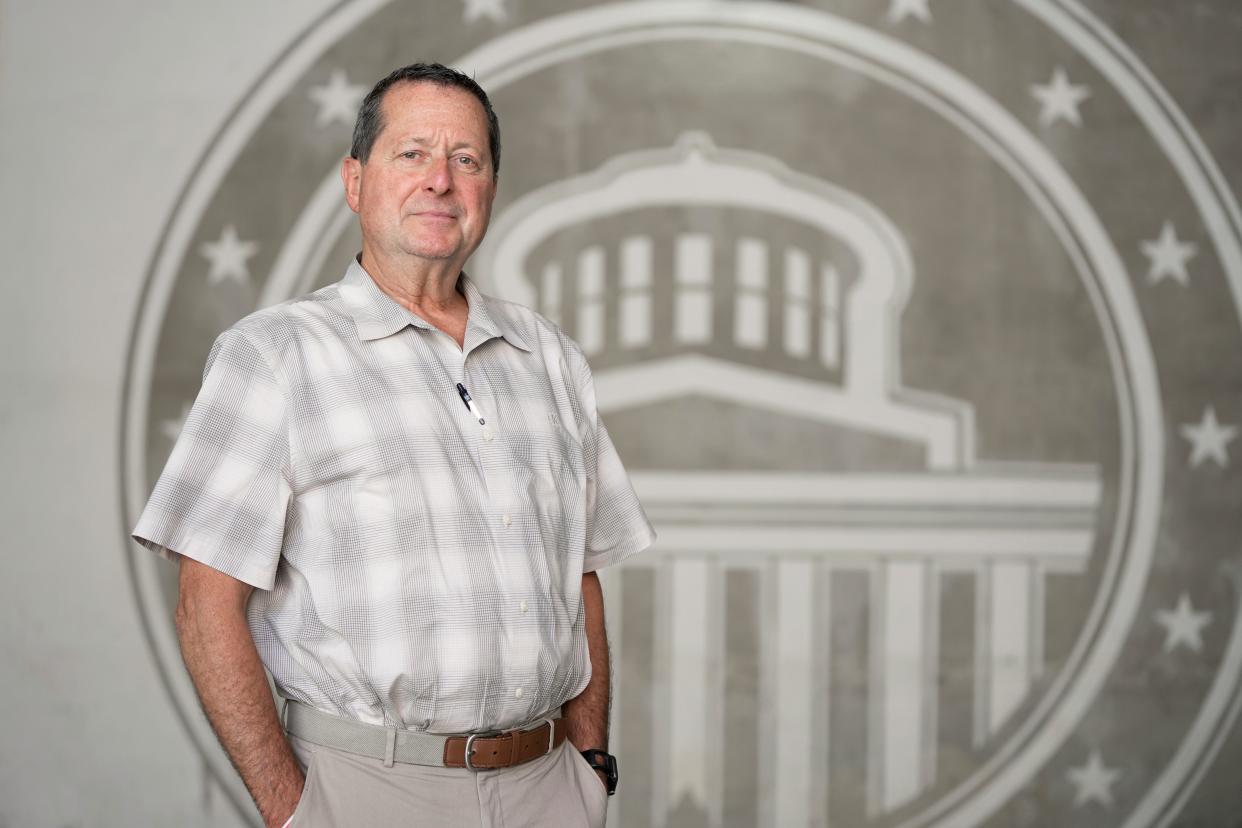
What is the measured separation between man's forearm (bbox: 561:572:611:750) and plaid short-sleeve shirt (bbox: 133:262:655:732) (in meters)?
0.16

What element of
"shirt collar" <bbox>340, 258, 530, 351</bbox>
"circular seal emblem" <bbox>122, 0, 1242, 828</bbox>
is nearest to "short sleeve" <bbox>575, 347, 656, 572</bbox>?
"shirt collar" <bbox>340, 258, 530, 351</bbox>

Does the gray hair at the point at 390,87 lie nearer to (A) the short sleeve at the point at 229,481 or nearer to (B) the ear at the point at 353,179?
(B) the ear at the point at 353,179

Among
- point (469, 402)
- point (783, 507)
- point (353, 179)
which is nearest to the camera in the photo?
point (469, 402)

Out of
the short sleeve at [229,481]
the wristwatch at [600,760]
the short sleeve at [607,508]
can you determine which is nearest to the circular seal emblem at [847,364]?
the short sleeve at [607,508]

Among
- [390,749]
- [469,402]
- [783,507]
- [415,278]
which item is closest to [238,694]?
[390,749]

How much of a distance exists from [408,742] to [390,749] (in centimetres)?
2

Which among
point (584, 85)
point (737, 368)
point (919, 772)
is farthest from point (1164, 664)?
point (584, 85)

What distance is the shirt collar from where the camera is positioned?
1.61 m

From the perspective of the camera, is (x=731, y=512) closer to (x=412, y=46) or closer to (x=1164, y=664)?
(x=1164, y=664)

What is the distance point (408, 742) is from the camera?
4.94ft

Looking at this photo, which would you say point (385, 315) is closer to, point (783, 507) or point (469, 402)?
point (469, 402)

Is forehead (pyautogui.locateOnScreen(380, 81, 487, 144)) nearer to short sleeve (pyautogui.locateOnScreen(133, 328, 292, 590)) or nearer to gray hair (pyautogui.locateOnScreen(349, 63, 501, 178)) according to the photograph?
gray hair (pyautogui.locateOnScreen(349, 63, 501, 178))

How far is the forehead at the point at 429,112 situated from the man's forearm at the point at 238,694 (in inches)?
26.0

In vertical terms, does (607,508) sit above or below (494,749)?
above
